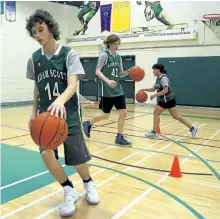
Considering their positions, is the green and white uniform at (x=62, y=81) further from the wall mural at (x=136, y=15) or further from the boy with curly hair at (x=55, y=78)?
the wall mural at (x=136, y=15)

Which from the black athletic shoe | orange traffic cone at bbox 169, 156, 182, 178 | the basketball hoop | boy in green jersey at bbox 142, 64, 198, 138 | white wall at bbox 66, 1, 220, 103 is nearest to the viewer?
orange traffic cone at bbox 169, 156, 182, 178

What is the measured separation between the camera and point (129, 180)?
3170 millimetres

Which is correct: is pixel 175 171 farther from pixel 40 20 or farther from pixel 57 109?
pixel 40 20

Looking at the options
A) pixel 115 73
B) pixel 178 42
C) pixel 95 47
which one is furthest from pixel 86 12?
pixel 115 73

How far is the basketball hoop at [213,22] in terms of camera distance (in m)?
9.34

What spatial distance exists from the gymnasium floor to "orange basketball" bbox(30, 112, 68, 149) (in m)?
0.73

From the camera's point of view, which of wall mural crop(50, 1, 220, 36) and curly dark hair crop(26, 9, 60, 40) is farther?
wall mural crop(50, 1, 220, 36)

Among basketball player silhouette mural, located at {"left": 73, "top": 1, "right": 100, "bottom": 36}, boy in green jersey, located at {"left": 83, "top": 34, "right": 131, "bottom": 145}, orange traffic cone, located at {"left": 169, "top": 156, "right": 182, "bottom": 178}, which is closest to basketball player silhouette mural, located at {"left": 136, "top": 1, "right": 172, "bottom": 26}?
basketball player silhouette mural, located at {"left": 73, "top": 1, "right": 100, "bottom": 36}

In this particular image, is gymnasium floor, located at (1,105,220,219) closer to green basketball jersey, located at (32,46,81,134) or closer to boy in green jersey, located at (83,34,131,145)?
boy in green jersey, located at (83,34,131,145)

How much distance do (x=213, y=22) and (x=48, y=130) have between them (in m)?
9.14

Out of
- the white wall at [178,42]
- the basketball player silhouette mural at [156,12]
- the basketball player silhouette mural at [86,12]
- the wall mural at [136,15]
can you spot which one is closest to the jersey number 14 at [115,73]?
→ the white wall at [178,42]

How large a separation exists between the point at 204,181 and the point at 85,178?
1392 mm

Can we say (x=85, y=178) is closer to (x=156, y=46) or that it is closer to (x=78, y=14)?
(x=156, y=46)

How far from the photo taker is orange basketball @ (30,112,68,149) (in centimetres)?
196
